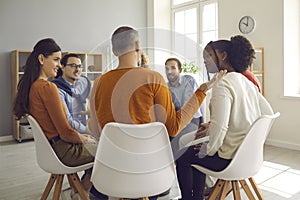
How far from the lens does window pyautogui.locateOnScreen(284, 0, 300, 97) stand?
4.21 metres

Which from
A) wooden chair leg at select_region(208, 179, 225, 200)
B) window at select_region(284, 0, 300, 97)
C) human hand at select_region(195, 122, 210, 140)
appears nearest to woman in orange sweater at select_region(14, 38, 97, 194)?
human hand at select_region(195, 122, 210, 140)

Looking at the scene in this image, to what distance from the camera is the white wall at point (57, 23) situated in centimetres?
503

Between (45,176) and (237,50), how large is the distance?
7.63 ft

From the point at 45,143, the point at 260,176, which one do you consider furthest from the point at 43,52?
the point at 260,176

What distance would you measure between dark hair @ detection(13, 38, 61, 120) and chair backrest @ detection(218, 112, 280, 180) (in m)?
1.27

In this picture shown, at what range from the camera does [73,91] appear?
2533 millimetres

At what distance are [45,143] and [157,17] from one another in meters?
5.15

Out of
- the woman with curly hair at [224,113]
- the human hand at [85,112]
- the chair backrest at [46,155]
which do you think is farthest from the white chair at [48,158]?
the woman with curly hair at [224,113]

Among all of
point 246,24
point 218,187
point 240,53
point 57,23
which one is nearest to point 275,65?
point 246,24

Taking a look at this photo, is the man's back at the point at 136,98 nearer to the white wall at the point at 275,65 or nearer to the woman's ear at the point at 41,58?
the woman's ear at the point at 41,58

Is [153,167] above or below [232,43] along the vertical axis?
below

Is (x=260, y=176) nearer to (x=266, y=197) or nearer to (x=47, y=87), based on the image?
(x=266, y=197)

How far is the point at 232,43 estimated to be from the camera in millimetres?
1943

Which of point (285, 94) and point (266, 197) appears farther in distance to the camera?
point (285, 94)
